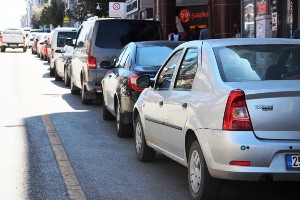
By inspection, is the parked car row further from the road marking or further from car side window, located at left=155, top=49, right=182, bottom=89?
the road marking

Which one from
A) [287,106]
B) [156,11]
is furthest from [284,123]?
[156,11]

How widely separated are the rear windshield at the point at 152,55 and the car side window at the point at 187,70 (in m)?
3.27

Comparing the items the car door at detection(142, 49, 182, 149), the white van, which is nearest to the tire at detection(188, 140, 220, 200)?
the car door at detection(142, 49, 182, 149)

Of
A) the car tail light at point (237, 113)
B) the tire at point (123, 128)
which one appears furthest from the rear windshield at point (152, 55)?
the car tail light at point (237, 113)

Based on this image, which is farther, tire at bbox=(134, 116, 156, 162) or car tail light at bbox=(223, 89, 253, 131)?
tire at bbox=(134, 116, 156, 162)

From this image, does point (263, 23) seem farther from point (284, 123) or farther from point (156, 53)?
point (284, 123)

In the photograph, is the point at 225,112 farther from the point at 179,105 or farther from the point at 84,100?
the point at 84,100

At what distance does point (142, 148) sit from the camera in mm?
7922

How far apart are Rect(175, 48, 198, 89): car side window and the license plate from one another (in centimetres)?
140

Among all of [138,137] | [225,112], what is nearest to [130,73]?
[138,137]

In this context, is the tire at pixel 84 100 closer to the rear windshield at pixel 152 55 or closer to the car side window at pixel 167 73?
the rear windshield at pixel 152 55

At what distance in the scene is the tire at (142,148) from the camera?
7.88 meters

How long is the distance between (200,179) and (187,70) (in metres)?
1.31

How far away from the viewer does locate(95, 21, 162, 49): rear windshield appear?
42.9 feet
